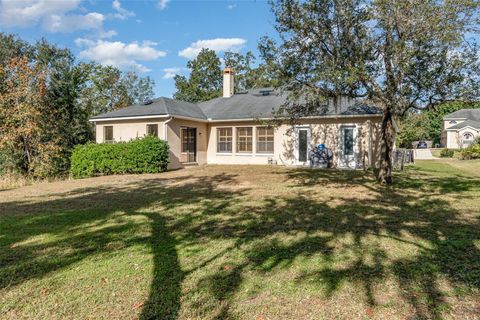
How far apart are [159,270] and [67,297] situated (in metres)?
0.96

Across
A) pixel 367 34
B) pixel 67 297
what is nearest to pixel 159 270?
pixel 67 297

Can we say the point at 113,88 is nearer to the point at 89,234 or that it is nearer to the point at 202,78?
the point at 202,78

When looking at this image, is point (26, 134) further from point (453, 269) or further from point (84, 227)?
point (453, 269)

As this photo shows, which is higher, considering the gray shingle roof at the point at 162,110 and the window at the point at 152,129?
the gray shingle roof at the point at 162,110

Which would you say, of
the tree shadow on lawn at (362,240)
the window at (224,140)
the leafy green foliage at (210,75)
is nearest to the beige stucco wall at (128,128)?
the window at (224,140)

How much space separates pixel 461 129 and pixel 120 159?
1902 inches

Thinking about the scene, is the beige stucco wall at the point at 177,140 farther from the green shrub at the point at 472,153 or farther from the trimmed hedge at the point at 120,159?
the green shrub at the point at 472,153

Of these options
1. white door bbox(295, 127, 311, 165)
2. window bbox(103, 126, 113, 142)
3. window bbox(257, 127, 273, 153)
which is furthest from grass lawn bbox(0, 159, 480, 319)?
window bbox(103, 126, 113, 142)

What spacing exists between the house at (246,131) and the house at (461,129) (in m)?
34.5

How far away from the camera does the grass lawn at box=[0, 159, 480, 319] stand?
120 inches

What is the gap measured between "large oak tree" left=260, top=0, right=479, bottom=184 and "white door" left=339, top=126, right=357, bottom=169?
5.96m

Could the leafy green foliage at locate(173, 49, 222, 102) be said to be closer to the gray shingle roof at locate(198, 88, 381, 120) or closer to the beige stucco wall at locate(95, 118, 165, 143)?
the gray shingle roof at locate(198, 88, 381, 120)

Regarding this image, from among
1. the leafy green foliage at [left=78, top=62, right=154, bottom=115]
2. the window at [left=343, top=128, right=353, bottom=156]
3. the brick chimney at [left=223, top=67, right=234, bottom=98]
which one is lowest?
the window at [left=343, top=128, right=353, bottom=156]

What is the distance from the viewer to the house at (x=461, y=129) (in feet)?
152
